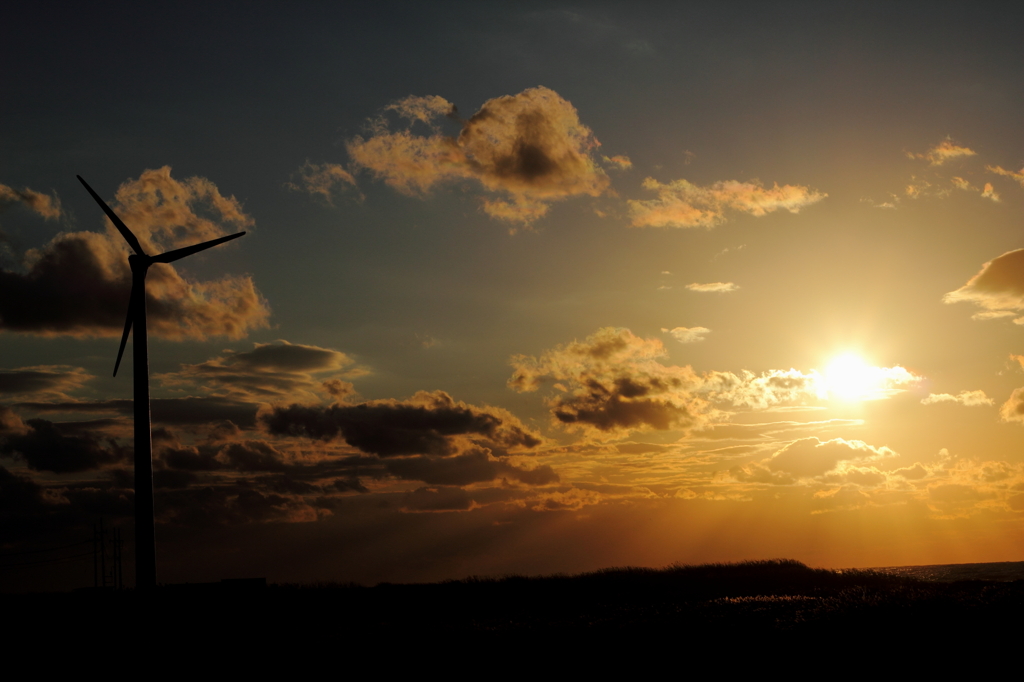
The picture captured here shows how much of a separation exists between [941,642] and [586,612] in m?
16.2

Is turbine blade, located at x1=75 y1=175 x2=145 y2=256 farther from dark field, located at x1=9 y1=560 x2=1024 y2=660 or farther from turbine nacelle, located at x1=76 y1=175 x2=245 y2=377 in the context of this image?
dark field, located at x1=9 y1=560 x2=1024 y2=660

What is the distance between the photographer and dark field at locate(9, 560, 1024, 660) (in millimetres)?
23672

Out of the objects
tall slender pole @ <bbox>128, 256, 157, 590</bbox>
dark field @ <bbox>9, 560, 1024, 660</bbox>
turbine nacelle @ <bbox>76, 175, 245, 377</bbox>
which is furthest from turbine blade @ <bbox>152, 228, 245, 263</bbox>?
dark field @ <bbox>9, 560, 1024, 660</bbox>

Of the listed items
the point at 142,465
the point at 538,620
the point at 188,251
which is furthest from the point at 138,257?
the point at 538,620

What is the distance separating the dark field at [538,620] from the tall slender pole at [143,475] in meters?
1.31

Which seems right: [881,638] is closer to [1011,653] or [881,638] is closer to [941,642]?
[941,642]

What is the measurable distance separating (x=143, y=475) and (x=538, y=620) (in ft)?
63.2

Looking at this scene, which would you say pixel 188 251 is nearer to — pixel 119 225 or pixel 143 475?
pixel 119 225

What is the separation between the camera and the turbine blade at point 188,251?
42.6 metres

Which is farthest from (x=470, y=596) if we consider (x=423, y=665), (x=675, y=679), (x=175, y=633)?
(x=675, y=679)

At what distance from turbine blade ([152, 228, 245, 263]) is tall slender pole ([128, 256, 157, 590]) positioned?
788 cm

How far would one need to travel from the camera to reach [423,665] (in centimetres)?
2289

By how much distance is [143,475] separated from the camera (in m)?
33.6

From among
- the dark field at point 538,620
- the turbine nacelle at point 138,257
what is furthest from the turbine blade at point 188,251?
the dark field at point 538,620
